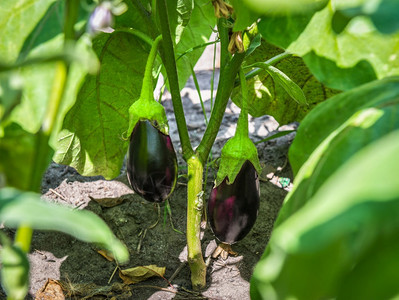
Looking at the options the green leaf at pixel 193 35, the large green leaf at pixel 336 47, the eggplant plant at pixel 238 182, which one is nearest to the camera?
the large green leaf at pixel 336 47

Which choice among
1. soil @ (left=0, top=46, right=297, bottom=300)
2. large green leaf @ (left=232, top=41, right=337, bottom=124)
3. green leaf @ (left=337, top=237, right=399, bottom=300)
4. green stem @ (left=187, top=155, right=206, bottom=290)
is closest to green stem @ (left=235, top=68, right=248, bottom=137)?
green stem @ (left=187, top=155, right=206, bottom=290)

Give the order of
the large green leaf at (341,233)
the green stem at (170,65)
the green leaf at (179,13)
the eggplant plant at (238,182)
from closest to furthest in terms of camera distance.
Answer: the large green leaf at (341,233), the green stem at (170,65), the eggplant plant at (238,182), the green leaf at (179,13)

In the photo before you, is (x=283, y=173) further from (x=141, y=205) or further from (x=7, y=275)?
(x=7, y=275)

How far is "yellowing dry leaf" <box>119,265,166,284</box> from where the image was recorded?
111 cm

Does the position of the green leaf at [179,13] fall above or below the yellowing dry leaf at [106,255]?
above

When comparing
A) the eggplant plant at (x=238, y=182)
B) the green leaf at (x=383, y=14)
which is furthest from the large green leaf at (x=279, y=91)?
the green leaf at (x=383, y=14)

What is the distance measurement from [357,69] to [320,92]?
0.80 meters

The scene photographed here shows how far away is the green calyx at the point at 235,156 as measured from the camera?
0.88 meters

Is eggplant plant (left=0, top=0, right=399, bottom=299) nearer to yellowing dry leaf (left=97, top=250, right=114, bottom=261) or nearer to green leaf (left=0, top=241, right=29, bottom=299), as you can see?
green leaf (left=0, top=241, right=29, bottom=299)

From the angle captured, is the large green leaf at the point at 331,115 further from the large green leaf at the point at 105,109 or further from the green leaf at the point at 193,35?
the green leaf at the point at 193,35

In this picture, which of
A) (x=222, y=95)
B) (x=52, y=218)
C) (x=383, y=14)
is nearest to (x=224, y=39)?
(x=222, y=95)

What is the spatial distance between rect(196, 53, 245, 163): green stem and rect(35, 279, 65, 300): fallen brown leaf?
415 millimetres

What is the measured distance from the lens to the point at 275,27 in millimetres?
613

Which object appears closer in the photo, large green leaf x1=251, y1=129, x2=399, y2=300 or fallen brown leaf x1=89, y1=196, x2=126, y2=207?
large green leaf x1=251, y1=129, x2=399, y2=300
